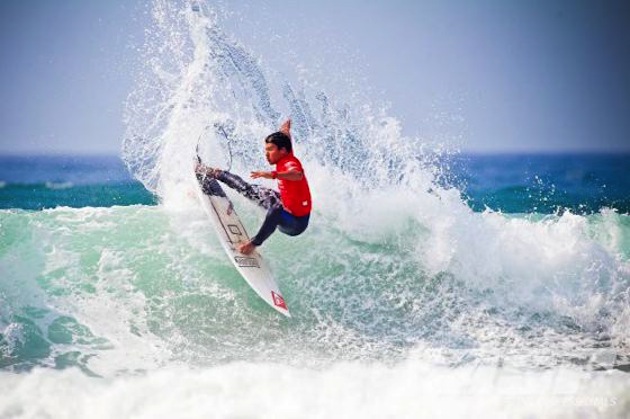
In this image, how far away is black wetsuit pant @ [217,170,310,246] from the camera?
20.9 feet

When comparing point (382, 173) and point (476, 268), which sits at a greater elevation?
point (382, 173)

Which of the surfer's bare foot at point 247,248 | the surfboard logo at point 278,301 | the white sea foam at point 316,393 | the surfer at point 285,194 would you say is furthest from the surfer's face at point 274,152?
the white sea foam at point 316,393

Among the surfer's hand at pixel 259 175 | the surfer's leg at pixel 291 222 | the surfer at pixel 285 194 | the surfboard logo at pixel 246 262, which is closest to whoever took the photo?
the surfer's hand at pixel 259 175

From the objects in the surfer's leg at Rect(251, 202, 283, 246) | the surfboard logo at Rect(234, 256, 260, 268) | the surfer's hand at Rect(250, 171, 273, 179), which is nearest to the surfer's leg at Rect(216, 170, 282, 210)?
the surfer's leg at Rect(251, 202, 283, 246)

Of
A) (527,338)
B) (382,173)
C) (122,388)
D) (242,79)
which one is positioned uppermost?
(242,79)

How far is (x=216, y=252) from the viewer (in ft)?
22.9

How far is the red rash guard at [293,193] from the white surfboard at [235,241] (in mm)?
742

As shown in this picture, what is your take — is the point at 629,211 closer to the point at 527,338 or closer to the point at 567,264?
the point at 567,264

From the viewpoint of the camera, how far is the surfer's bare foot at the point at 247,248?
6609 mm

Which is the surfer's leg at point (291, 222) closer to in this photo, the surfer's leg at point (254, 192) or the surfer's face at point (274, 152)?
the surfer's leg at point (254, 192)

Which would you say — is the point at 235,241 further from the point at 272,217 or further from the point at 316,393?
the point at 316,393

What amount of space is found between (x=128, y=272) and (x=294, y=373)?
2467 mm

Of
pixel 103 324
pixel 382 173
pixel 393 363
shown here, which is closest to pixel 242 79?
pixel 382 173

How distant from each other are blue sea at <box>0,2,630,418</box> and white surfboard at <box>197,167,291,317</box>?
0.52 feet
